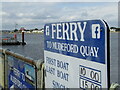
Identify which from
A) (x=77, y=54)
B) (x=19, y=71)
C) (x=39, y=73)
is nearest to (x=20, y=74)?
(x=19, y=71)

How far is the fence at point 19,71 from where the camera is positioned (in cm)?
373

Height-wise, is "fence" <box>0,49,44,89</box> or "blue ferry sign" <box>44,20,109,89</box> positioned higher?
"blue ferry sign" <box>44,20,109,89</box>

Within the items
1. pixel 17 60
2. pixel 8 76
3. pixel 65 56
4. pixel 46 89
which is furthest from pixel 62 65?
pixel 8 76

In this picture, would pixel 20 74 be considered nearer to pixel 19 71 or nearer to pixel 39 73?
pixel 19 71

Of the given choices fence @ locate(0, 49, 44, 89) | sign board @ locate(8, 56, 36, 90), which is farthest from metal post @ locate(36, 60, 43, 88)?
sign board @ locate(8, 56, 36, 90)

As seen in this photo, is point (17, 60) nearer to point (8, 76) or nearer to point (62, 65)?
point (8, 76)

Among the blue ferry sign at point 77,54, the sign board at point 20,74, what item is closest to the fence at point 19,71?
the sign board at point 20,74

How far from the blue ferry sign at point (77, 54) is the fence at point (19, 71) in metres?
0.25

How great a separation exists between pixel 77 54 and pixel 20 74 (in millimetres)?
2191

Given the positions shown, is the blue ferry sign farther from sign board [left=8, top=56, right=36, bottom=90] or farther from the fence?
sign board [left=8, top=56, right=36, bottom=90]

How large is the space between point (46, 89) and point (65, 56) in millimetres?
896

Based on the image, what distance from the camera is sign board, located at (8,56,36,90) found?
396cm

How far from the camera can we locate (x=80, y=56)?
2.60 m

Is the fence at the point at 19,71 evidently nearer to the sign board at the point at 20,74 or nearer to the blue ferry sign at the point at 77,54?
the sign board at the point at 20,74
